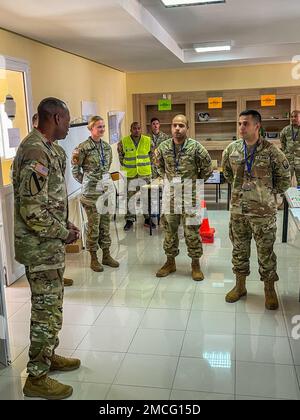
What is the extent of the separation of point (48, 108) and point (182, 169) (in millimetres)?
1929

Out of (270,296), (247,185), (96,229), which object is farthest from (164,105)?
(270,296)

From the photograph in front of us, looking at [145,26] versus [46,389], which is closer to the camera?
[46,389]

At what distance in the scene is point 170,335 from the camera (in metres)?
3.14

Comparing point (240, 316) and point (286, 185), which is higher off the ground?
point (286, 185)

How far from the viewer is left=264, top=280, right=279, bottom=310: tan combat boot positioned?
3510mm

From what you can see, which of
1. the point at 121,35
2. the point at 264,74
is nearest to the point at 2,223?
the point at 121,35

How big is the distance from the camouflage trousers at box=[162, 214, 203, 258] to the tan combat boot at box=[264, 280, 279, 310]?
2.88ft

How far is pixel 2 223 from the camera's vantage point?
13.4 feet

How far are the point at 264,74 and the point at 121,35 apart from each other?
4811mm

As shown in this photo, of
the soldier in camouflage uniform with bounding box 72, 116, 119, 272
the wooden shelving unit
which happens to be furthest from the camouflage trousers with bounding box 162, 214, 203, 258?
the wooden shelving unit

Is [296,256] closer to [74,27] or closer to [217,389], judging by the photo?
[217,389]

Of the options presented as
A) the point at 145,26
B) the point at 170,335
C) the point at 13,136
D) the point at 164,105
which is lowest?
the point at 170,335

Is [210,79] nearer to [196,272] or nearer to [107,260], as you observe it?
[107,260]

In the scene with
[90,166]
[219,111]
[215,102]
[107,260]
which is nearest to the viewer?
[90,166]
